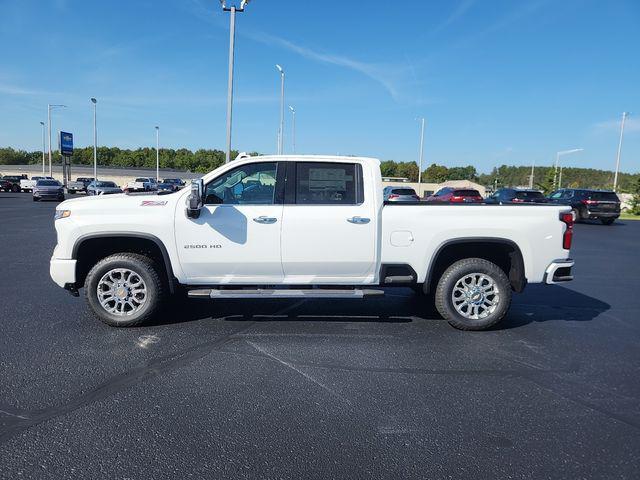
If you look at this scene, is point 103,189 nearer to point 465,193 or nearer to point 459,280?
point 465,193

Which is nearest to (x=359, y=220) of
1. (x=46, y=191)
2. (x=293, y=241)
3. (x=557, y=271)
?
(x=293, y=241)

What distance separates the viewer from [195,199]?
4.98m

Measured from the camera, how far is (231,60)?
63.4 ft

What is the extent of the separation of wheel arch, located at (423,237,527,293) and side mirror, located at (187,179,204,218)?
8.82 feet

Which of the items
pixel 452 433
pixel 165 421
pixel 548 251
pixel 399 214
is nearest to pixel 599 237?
pixel 548 251

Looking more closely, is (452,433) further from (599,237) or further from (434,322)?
(599,237)

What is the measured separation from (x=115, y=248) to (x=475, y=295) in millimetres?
4306

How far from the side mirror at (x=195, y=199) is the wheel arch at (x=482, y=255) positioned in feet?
8.82

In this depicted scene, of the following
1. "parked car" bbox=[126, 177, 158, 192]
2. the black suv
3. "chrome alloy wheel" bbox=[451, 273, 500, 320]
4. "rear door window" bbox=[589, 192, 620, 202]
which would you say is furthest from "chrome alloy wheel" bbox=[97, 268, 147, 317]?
"rear door window" bbox=[589, 192, 620, 202]

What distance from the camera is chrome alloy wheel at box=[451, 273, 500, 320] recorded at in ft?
18.2

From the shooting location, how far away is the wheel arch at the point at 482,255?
5.44 m

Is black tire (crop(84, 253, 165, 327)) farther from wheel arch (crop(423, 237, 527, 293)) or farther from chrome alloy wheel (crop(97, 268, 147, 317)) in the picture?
wheel arch (crop(423, 237, 527, 293))

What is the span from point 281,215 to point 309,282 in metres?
0.84

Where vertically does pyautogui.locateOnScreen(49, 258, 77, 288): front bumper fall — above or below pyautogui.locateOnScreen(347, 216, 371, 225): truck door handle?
below
